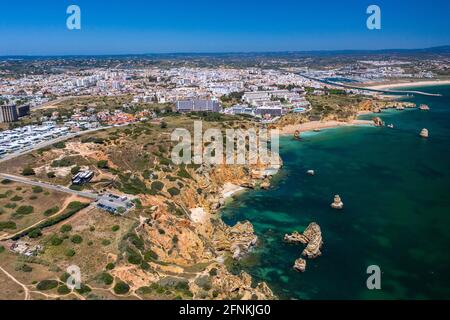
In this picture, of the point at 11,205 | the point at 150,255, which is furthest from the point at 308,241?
the point at 11,205

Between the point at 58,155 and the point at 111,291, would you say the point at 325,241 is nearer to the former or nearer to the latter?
the point at 111,291

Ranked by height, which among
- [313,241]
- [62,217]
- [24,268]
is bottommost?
[313,241]

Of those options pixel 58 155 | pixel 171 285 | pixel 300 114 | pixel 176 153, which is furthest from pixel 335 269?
pixel 300 114

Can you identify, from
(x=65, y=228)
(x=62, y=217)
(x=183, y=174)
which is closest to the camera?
(x=65, y=228)

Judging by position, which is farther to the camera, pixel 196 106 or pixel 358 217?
pixel 196 106

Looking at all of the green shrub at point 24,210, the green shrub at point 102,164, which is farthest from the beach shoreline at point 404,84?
the green shrub at point 24,210

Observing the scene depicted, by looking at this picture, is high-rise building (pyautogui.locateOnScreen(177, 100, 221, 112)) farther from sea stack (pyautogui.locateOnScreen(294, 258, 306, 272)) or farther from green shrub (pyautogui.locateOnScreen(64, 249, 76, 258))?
green shrub (pyautogui.locateOnScreen(64, 249, 76, 258))

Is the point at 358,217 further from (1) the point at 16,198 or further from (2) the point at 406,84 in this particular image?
(2) the point at 406,84
